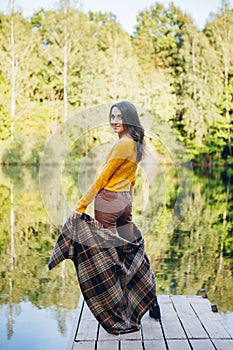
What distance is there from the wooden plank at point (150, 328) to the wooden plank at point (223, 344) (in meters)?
0.33

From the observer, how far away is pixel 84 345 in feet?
9.64

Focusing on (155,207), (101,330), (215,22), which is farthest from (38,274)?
(215,22)

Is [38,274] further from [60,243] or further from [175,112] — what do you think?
[175,112]

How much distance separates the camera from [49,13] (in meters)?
24.5

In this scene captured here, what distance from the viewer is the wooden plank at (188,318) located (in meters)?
3.12

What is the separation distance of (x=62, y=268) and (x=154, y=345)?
10.2 feet

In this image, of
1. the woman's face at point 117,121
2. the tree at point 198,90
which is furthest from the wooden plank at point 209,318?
the tree at point 198,90

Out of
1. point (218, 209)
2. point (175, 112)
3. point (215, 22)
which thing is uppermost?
point (215, 22)

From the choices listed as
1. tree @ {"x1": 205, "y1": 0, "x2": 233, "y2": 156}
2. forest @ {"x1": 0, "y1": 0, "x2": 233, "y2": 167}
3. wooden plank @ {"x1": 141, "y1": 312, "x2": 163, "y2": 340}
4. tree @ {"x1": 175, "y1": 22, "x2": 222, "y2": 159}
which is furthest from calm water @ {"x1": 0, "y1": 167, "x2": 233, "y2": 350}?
tree @ {"x1": 205, "y1": 0, "x2": 233, "y2": 156}

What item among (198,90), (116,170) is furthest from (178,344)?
(198,90)

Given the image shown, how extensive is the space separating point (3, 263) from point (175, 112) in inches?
843

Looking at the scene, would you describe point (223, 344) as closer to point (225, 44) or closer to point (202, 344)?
point (202, 344)

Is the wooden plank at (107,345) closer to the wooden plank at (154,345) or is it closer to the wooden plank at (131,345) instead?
the wooden plank at (131,345)

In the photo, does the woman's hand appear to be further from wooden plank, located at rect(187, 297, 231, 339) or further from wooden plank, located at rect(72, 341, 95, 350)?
wooden plank, located at rect(187, 297, 231, 339)
